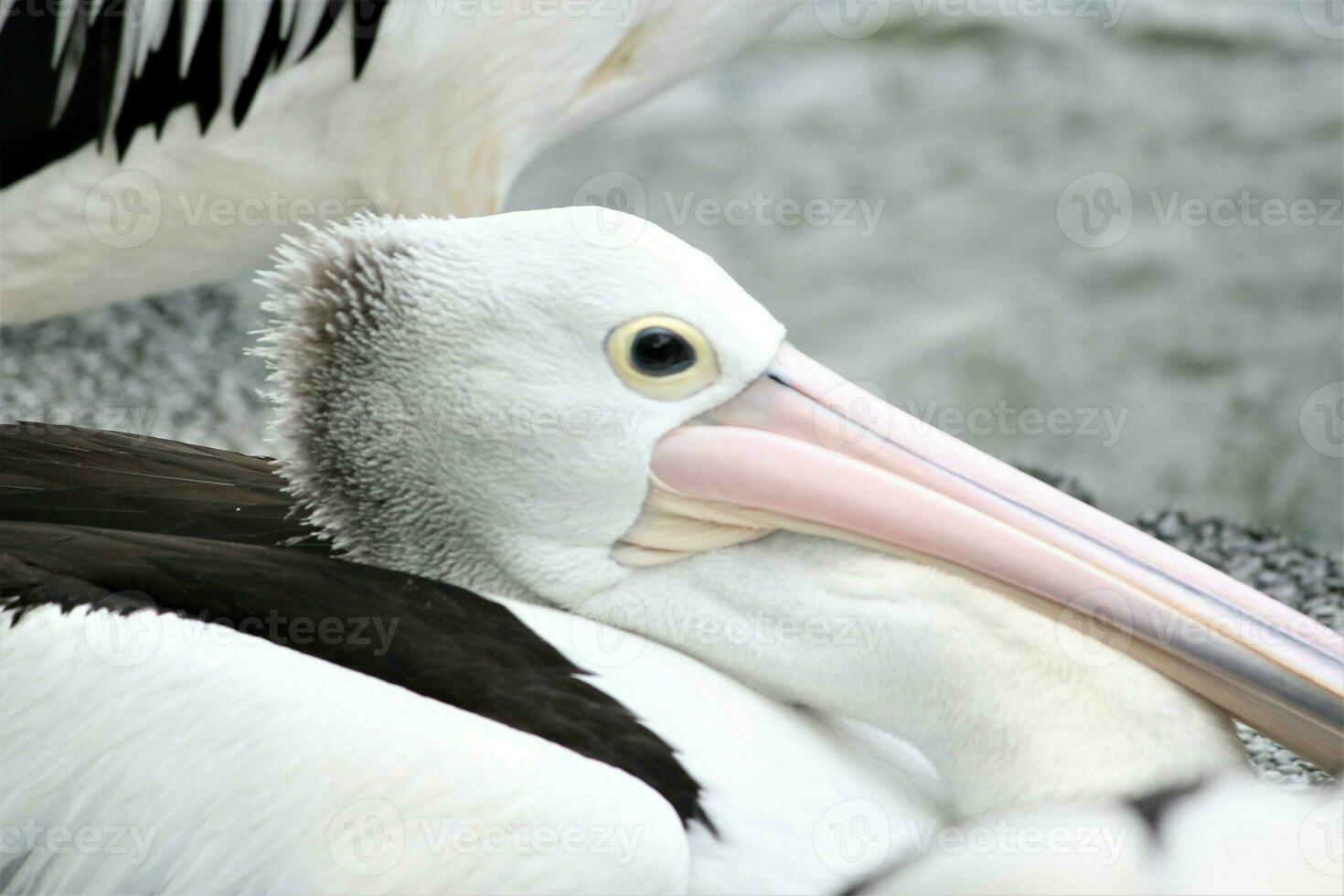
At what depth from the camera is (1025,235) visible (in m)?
3.38

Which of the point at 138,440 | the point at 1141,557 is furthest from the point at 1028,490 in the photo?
the point at 138,440

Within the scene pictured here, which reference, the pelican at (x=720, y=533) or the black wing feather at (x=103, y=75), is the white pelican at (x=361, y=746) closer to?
the pelican at (x=720, y=533)

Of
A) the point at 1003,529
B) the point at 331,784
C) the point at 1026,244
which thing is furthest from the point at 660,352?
the point at 1026,244

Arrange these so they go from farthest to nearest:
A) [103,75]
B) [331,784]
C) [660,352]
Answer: [103,75], [660,352], [331,784]

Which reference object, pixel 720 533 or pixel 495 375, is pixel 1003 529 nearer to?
pixel 720 533

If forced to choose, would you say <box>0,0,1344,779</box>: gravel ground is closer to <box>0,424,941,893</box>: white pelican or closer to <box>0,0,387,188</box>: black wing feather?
<box>0,0,387,188</box>: black wing feather

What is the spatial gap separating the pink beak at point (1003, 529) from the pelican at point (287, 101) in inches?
50.2

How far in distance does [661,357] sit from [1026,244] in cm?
207

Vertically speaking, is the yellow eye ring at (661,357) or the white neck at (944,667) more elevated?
the yellow eye ring at (661,357)

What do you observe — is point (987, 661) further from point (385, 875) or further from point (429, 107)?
point (429, 107)

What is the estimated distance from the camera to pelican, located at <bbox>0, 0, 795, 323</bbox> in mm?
2559

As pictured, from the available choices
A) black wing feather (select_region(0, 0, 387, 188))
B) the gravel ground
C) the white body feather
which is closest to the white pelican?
the white body feather

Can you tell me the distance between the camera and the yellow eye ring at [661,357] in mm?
1463

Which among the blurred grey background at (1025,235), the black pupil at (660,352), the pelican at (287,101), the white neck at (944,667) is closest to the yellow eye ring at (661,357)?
the black pupil at (660,352)
